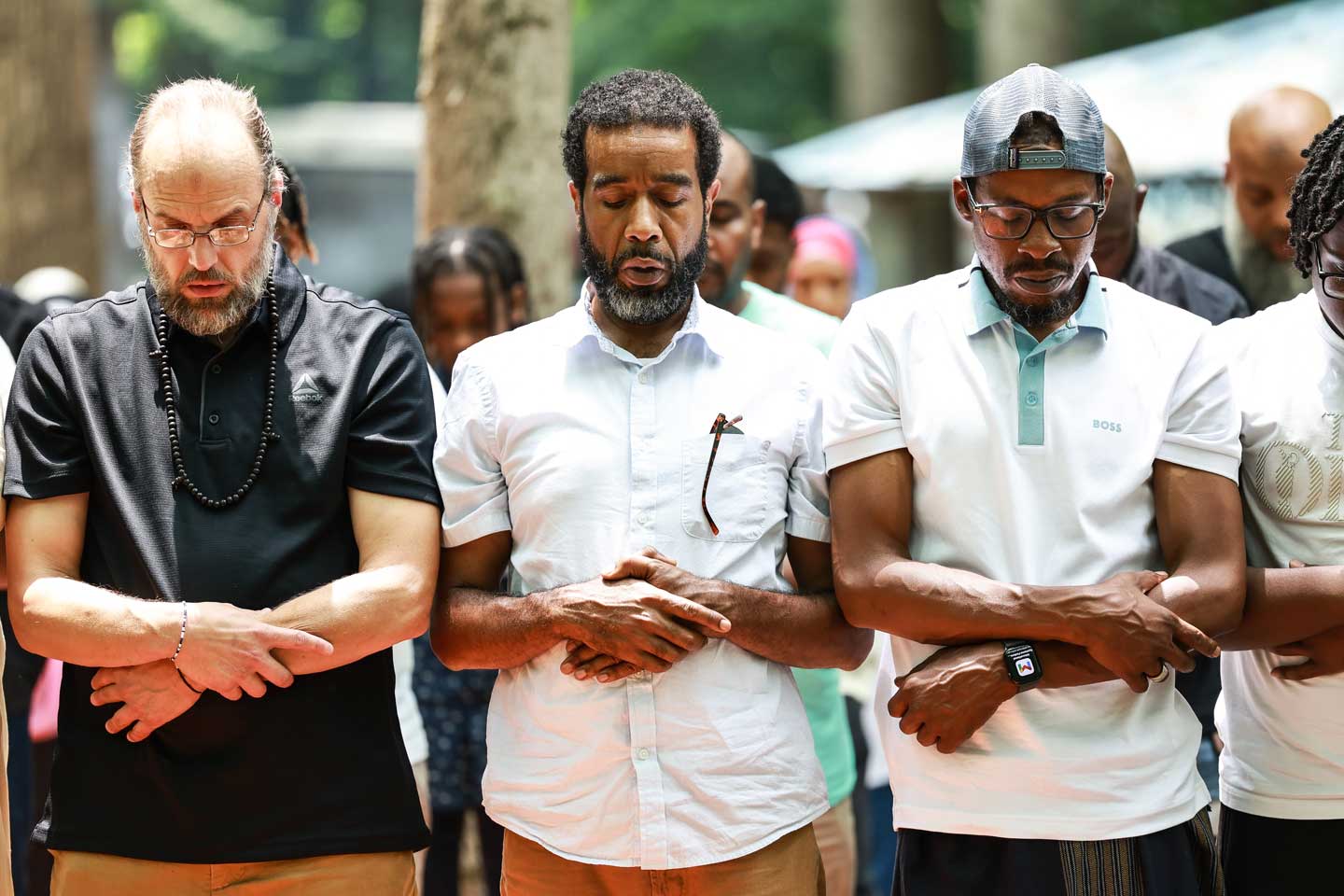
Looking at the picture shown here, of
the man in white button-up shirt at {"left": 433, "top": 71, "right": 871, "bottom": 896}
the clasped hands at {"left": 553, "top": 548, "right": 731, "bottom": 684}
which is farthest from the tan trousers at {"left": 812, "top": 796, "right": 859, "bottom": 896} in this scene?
the clasped hands at {"left": 553, "top": 548, "right": 731, "bottom": 684}

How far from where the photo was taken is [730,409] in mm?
3457

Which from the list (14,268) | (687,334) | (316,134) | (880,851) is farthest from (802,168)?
(687,334)

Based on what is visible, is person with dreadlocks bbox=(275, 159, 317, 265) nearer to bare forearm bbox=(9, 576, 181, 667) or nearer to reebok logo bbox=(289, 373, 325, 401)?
reebok logo bbox=(289, 373, 325, 401)

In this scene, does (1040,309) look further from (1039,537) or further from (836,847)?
(836,847)

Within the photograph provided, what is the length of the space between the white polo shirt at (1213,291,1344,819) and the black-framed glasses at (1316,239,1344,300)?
78 mm

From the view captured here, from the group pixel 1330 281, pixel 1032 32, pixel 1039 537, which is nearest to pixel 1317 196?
pixel 1330 281

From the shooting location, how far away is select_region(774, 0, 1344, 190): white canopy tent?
10.6 meters

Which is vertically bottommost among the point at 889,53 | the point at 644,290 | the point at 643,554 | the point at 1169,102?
the point at 643,554

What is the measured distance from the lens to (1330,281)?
3.43m

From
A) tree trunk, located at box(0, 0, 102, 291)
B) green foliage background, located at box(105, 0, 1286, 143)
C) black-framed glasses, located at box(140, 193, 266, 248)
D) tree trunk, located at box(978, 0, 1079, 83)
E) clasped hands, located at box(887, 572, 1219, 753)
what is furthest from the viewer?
green foliage background, located at box(105, 0, 1286, 143)

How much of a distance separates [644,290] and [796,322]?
1.59 metres

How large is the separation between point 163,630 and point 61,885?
0.59 metres

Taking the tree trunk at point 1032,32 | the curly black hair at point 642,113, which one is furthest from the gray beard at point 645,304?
the tree trunk at point 1032,32

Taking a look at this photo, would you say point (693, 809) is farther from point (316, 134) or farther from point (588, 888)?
point (316, 134)
